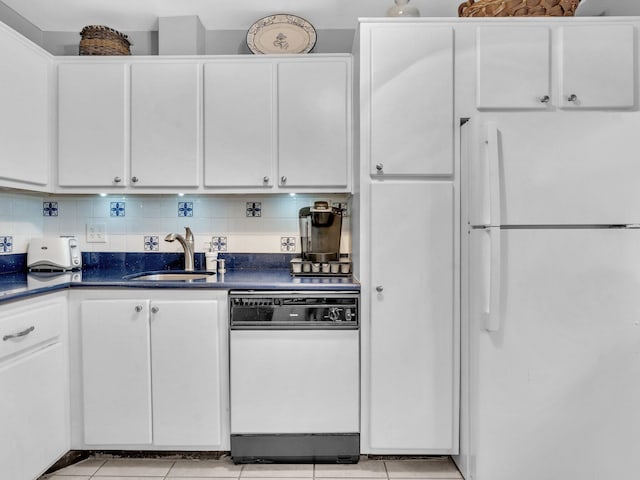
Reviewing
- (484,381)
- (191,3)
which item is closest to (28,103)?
(191,3)

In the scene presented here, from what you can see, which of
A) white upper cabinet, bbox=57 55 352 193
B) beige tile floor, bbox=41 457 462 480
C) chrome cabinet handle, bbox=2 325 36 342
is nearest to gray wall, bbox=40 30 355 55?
white upper cabinet, bbox=57 55 352 193

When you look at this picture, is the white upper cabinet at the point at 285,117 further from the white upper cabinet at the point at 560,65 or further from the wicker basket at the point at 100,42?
the white upper cabinet at the point at 560,65

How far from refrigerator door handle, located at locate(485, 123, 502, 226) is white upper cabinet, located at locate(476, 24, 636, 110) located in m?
0.43

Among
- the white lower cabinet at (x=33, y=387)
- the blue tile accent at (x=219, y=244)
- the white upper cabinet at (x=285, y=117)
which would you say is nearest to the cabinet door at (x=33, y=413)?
the white lower cabinet at (x=33, y=387)

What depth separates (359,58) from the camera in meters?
2.16

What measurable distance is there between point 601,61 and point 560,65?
19 cm

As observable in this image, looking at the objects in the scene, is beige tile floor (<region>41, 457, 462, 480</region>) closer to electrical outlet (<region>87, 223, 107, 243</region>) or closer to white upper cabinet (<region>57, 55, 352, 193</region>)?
electrical outlet (<region>87, 223, 107, 243</region>)

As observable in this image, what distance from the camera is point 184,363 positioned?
211 cm

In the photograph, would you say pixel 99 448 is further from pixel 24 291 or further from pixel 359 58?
pixel 359 58

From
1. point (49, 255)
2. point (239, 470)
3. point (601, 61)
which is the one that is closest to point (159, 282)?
point (49, 255)

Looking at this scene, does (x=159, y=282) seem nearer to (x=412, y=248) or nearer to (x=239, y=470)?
(x=239, y=470)

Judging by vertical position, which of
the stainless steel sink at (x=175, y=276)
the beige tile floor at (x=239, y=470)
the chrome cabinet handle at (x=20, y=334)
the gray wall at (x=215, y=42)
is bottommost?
the beige tile floor at (x=239, y=470)

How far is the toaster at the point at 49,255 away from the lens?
2506 mm

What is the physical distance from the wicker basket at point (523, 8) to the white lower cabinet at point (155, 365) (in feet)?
6.13
